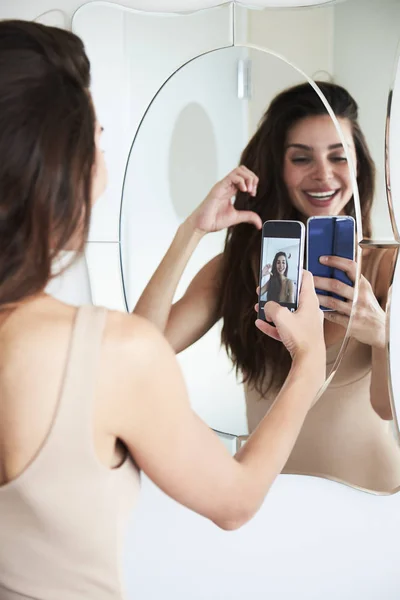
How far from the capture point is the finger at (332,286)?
80 cm

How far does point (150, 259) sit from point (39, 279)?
35 cm

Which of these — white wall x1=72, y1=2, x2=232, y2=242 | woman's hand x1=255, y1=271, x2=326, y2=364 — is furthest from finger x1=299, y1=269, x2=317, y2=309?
white wall x1=72, y1=2, x2=232, y2=242

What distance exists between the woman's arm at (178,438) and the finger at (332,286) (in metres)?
0.21

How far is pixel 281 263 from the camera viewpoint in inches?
31.4

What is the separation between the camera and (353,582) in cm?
94

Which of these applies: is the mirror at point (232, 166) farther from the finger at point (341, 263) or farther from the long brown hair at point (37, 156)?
the long brown hair at point (37, 156)

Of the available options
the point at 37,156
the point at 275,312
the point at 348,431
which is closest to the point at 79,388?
the point at 37,156

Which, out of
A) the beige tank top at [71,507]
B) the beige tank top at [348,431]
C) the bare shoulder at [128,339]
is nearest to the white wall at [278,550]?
the beige tank top at [348,431]

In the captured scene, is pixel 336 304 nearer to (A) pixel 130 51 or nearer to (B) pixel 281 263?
(B) pixel 281 263

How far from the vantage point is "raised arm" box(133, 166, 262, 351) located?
Answer: 0.82 m

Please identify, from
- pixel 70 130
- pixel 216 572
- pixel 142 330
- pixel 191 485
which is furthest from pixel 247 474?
pixel 216 572

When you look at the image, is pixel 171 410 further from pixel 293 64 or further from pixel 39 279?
pixel 293 64

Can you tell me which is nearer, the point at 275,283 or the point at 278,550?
the point at 275,283

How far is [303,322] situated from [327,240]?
0.32 ft
